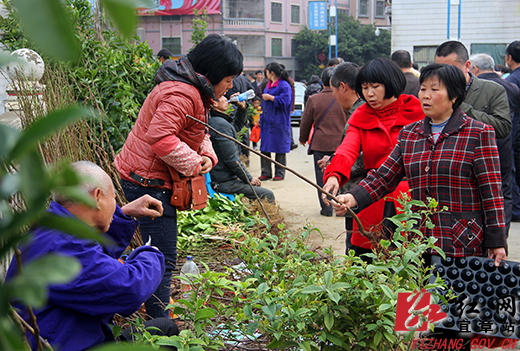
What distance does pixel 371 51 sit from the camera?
44719 mm

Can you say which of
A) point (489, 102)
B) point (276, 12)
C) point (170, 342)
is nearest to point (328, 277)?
point (170, 342)

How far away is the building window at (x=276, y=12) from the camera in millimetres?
43438

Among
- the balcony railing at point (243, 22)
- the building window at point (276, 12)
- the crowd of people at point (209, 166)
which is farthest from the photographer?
the building window at point (276, 12)

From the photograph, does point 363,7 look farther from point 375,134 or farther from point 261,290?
point 261,290

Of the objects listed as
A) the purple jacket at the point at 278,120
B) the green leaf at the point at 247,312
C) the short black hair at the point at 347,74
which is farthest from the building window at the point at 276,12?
the green leaf at the point at 247,312

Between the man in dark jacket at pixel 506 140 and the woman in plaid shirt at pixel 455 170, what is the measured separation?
A: 175 centimetres

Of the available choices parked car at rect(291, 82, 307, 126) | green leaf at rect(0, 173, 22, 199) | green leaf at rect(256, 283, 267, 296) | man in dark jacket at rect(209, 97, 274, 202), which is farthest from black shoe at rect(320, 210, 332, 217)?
parked car at rect(291, 82, 307, 126)

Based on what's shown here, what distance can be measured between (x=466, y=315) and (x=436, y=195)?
62 centimetres

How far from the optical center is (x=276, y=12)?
143 feet

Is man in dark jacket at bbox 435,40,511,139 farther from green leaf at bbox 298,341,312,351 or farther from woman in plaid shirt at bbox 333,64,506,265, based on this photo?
green leaf at bbox 298,341,312,351

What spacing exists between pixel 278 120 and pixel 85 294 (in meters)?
6.47

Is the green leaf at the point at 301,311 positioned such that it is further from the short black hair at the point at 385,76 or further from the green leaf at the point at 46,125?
the short black hair at the point at 385,76

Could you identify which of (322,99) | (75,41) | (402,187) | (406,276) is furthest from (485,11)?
(75,41)

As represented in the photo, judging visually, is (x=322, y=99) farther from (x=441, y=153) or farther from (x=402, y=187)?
(x=441, y=153)
